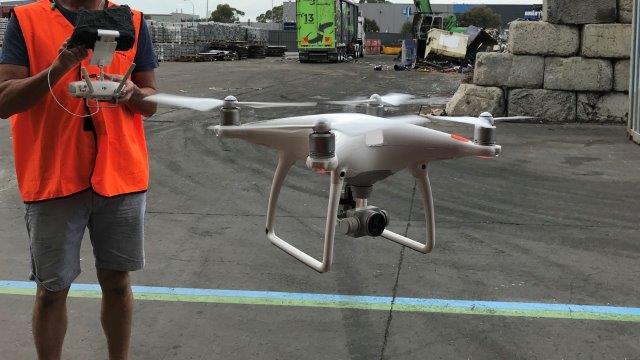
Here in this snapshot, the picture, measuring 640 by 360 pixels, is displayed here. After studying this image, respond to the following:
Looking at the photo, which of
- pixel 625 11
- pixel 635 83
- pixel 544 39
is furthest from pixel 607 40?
pixel 635 83

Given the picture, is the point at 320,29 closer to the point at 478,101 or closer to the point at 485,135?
the point at 478,101

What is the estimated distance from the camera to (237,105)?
8.71 feet

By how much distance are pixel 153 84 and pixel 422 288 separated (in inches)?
97.5

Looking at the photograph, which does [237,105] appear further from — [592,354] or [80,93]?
[592,354]

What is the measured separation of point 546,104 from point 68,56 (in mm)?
12389

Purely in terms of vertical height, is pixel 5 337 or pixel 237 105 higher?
pixel 237 105

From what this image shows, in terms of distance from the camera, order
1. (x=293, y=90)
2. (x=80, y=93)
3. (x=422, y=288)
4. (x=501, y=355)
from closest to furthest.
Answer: (x=80, y=93) → (x=501, y=355) → (x=422, y=288) → (x=293, y=90)

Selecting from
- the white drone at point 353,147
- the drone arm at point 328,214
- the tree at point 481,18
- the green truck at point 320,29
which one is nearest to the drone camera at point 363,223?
the white drone at point 353,147

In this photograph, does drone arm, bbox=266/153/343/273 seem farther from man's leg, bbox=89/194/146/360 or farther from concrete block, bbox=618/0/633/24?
concrete block, bbox=618/0/633/24

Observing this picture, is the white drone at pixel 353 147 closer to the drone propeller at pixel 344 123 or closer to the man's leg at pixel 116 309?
the drone propeller at pixel 344 123

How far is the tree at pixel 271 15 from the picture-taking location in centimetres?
13032

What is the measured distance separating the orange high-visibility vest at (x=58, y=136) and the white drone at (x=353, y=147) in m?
0.30

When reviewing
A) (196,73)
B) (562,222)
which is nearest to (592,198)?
(562,222)

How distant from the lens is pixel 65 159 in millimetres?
2543
